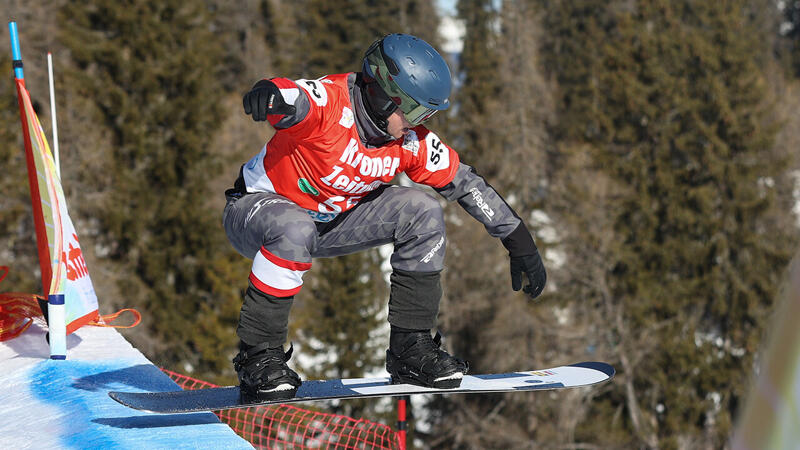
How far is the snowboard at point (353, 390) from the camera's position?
11.1 feet

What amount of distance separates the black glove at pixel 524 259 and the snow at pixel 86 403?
1.53 m

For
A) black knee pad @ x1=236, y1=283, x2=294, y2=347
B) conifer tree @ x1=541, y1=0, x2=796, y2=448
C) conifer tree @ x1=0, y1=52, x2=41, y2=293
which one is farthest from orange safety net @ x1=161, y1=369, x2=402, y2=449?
conifer tree @ x1=541, y1=0, x2=796, y2=448

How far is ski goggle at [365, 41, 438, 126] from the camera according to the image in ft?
10.9

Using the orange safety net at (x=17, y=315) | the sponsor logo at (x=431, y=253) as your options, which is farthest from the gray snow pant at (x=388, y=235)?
the orange safety net at (x=17, y=315)

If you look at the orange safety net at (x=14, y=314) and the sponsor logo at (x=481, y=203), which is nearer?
the sponsor logo at (x=481, y=203)

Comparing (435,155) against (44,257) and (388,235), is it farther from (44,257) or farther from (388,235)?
(44,257)

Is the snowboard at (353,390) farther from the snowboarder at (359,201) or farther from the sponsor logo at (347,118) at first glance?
the sponsor logo at (347,118)

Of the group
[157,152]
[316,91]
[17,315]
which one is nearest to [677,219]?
[157,152]

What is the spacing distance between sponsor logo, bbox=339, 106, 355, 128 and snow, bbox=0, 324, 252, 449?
4.51ft

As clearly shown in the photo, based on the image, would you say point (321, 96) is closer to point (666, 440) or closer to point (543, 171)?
point (666, 440)

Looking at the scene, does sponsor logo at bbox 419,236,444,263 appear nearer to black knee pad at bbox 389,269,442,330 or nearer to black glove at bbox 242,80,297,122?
black knee pad at bbox 389,269,442,330

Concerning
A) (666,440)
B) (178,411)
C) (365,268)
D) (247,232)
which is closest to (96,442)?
(178,411)

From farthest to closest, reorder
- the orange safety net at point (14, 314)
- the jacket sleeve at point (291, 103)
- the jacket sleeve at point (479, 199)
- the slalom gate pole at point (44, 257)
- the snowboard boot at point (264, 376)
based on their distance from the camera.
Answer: the orange safety net at point (14, 314) → the slalom gate pole at point (44, 257) → the jacket sleeve at point (479, 199) → the snowboard boot at point (264, 376) → the jacket sleeve at point (291, 103)

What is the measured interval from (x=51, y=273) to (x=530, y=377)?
2.85 meters
